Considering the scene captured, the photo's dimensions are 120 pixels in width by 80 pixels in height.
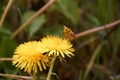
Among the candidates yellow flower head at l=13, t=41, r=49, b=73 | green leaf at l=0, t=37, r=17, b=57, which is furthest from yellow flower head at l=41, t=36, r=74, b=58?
green leaf at l=0, t=37, r=17, b=57

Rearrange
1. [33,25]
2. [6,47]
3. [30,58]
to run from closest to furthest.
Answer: [30,58], [6,47], [33,25]

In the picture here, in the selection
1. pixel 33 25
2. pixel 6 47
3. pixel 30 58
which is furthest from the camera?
pixel 33 25

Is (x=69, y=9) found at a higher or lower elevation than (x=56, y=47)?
higher

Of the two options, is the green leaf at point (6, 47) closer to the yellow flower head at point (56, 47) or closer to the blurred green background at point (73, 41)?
the blurred green background at point (73, 41)

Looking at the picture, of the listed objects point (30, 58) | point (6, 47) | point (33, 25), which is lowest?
point (30, 58)

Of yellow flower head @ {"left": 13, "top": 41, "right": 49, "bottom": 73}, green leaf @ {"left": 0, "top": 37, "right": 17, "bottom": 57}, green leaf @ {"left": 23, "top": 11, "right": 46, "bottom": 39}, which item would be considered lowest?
yellow flower head @ {"left": 13, "top": 41, "right": 49, "bottom": 73}

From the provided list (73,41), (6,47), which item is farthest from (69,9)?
(6,47)

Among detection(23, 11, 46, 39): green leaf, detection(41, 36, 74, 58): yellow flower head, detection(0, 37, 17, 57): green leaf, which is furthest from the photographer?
detection(23, 11, 46, 39): green leaf

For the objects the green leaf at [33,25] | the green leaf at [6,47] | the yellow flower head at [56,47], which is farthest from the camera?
the green leaf at [33,25]

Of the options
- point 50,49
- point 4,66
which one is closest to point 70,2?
point 4,66

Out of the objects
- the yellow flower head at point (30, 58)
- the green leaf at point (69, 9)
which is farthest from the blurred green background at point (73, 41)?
the yellow flower head at point (30, 58)

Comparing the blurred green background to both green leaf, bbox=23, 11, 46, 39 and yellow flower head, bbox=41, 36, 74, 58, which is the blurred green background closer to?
green leaf, bbox=23, 11, 46, 39

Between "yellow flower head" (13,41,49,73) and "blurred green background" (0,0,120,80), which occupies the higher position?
"blurred green background" (0,0,120,80)

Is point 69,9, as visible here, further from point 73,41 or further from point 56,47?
point 56,47
